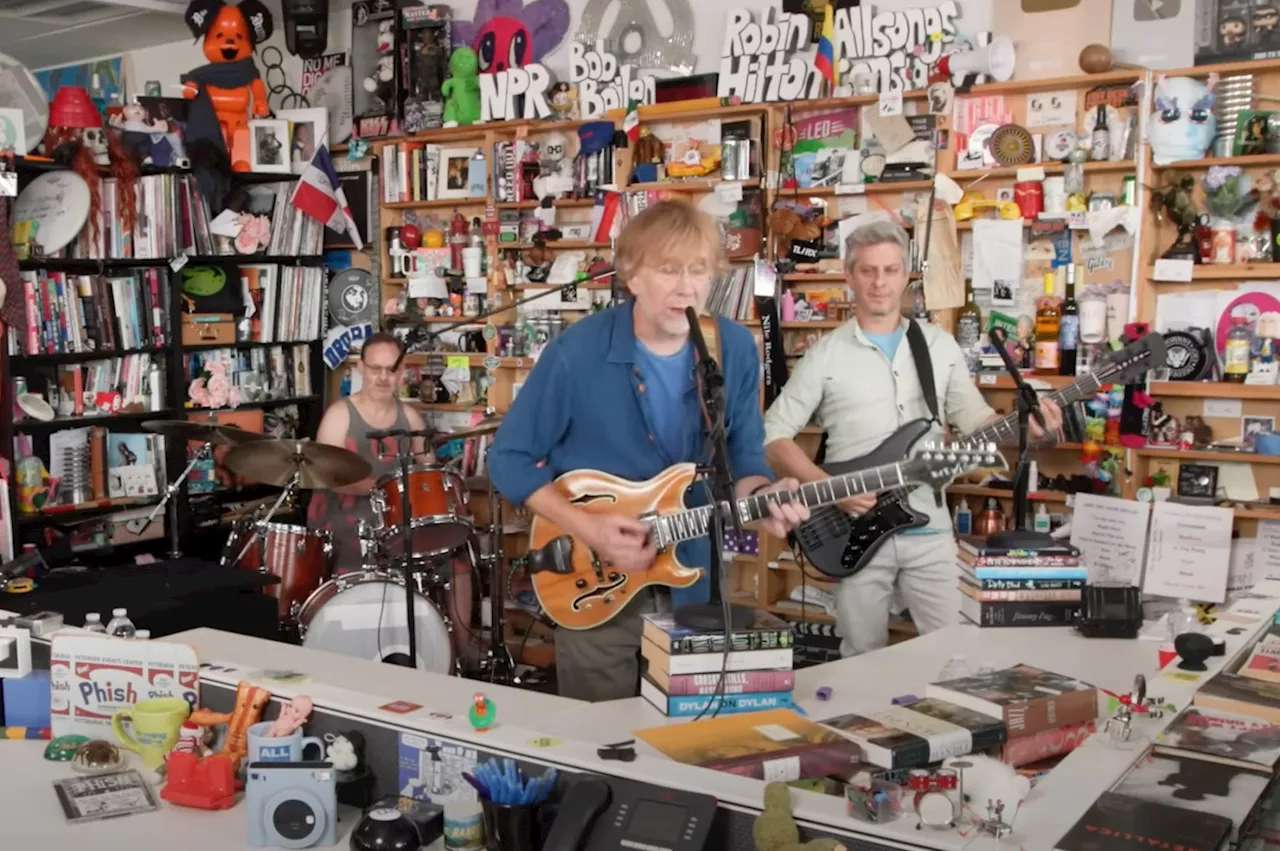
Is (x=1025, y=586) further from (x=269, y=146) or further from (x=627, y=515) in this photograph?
(x=269, y=146)

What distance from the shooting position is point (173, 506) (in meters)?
5.41

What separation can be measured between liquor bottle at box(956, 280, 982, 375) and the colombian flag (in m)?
0.95

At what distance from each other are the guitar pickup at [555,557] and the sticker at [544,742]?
0.97 meters

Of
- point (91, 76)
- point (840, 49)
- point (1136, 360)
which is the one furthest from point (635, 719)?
point (91, 76)

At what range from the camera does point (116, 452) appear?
5551 mm

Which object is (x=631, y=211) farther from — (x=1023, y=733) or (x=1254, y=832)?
(x=1254, y=832)

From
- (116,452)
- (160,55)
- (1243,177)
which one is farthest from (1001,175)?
(160,55)

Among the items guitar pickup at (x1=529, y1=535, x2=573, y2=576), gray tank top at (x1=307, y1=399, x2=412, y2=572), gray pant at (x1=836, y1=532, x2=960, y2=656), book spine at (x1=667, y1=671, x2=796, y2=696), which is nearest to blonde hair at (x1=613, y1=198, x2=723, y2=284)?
guitar pickup at (x1=529, y1=535, x2=573, y2=576)

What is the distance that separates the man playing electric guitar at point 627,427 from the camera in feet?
8.13

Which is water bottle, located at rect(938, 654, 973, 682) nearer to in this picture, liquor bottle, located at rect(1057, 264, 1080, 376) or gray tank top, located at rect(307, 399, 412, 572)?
liquor bottle, located at rect(1057, 264, 1080, 376)

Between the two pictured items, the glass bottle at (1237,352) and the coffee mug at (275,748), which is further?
the glass bottle at (1237,352)

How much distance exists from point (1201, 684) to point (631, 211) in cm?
362

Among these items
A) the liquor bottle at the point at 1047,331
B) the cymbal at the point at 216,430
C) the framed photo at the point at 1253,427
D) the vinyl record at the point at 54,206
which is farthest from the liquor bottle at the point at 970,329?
the vinyl record at the point at 54,206

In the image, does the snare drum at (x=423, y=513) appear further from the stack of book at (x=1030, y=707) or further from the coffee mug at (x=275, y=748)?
the stack of book at (x=1030, y=707)
